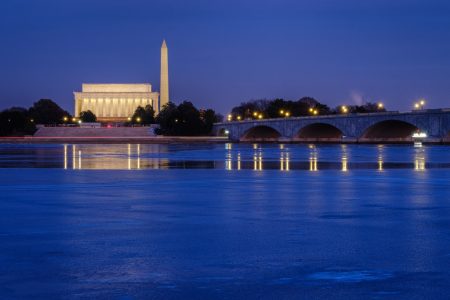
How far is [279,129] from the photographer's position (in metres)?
140

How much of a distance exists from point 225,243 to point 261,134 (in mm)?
148416

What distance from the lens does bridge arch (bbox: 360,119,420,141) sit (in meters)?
117

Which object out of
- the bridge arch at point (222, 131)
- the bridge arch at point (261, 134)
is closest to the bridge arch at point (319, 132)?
the bridge arch at point (261, 134)

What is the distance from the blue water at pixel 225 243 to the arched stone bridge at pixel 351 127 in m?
85.0

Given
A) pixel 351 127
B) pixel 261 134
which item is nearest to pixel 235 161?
pixel 351 127

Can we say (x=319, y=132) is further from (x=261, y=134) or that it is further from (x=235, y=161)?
(x=235, y=161)

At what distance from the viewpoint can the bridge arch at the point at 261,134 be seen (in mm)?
152125

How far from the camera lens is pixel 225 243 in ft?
36.9

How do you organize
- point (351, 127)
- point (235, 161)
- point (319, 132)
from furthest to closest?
A: point (319, 132) → point (351, 127) → point (235, 161)

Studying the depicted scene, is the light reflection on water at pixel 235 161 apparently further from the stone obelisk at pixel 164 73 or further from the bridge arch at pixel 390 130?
the stone obelisk at pixel 164 73

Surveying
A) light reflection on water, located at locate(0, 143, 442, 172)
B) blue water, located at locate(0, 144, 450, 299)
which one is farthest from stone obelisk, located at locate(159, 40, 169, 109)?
blue water, located at locate(0, 144, 450, 299)

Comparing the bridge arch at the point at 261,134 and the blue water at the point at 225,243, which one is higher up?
the bridge arch at the point at 261,134

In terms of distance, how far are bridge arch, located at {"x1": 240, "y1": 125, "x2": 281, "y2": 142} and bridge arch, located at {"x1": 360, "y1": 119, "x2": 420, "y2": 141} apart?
29707mm

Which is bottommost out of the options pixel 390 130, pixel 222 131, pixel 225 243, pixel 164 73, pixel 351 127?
pixel 225 243
